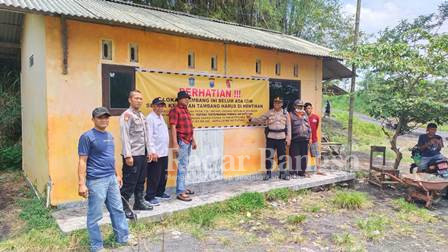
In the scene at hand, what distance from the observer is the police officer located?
468 cm

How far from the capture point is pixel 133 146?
4.82m

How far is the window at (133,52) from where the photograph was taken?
5.81m

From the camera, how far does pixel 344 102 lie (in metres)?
36.7

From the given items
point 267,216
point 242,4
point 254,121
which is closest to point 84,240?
point 267,216

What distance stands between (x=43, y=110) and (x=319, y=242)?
453 centimetres

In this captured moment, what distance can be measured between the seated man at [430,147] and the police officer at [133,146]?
A: 235 inches

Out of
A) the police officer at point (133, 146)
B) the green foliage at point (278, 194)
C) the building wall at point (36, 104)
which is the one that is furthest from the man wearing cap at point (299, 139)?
the building wall at point (36, 104)

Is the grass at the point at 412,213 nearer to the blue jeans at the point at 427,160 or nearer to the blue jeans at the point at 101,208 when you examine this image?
the blue jeans at the point at 427,160

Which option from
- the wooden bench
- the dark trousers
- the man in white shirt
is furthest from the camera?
the wooden bench

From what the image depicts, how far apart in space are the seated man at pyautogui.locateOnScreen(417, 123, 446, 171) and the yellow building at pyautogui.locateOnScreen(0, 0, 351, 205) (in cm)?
309

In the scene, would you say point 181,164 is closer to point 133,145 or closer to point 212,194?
point 212,194

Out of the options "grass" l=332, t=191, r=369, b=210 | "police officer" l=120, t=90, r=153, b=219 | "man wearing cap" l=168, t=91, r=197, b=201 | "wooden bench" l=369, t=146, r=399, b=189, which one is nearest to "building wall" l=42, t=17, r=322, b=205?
"man wearing cap" l=168, t=91, r=197, b=201

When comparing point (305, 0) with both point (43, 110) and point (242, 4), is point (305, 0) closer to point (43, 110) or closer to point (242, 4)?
point (242, 4)

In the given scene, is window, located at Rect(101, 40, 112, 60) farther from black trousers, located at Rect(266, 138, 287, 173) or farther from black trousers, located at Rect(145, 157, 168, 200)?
black trousers, located at Rect(266, 138, 287, 173)
